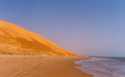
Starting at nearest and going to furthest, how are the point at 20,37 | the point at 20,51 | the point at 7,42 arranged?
the point at 20,51 → the point at 7,42 → the point at 20,37

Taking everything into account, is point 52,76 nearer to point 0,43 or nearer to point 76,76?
point 76,76

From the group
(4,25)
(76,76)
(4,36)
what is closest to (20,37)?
(4,36)

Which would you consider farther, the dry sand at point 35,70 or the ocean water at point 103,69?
the ocean water at point 103,69

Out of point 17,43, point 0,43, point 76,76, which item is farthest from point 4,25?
point 76,76

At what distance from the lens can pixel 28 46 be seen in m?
66.6

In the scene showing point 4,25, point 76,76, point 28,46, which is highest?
point 4,25

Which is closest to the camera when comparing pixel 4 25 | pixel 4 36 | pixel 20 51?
pixel 20 51

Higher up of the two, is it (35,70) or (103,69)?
(35,70)

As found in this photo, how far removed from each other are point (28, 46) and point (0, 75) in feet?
177

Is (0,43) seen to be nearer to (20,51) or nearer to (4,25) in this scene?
(20,51)

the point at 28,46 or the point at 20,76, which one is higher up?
the point at 28,46

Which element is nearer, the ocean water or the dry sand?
the dry sand

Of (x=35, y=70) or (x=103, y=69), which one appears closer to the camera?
(x=35, y=70)

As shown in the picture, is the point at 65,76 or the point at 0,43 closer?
the point at 65,76
